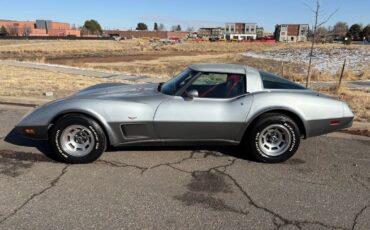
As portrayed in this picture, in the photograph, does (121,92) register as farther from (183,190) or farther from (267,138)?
(267,138)

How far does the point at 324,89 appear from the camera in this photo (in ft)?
35.5

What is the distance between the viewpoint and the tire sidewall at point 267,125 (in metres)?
4.37

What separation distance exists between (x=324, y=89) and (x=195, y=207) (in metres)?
8.86

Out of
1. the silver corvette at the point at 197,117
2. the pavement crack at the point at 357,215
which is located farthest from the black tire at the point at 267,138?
the pavement crack at the point at 357,215

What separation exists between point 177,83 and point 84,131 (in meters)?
1.37

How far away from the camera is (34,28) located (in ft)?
428

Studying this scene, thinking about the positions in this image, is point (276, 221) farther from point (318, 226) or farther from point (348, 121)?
point (348, 121)

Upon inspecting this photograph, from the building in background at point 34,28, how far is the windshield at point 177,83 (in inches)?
4975

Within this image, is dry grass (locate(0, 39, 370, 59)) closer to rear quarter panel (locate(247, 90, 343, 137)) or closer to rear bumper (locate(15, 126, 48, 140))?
rear bumper (locate(15, 126, 48, 140))

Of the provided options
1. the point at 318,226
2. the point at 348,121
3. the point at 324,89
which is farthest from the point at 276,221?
the point at 324,89

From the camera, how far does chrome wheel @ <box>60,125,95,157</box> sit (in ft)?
13.9

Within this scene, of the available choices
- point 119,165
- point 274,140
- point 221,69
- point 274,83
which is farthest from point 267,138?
point 119,165

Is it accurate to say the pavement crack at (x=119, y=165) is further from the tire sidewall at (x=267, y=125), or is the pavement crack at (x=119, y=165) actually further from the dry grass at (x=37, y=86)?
the dry grass at (x=37, y=86)

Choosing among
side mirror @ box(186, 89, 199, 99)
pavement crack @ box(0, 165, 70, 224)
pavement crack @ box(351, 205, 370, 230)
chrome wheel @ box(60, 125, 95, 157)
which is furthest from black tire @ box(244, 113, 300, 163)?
pavement crack @ box(0, 165, 70, 224)
